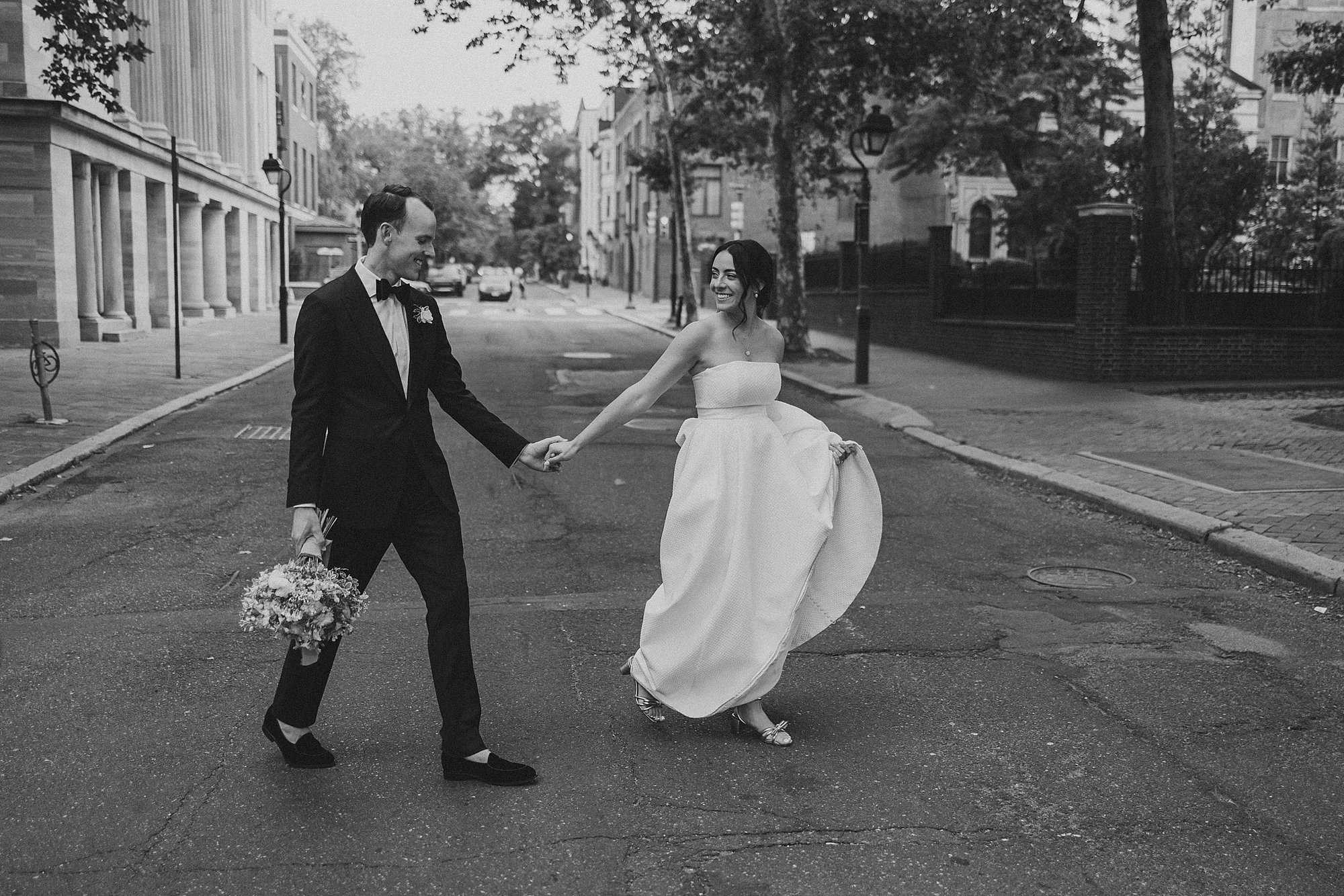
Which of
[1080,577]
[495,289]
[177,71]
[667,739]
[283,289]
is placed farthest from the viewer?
[495,289]

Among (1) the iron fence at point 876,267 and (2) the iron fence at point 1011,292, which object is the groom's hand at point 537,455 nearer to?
(1) the iron fence at point 876,267

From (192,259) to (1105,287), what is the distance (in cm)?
2580

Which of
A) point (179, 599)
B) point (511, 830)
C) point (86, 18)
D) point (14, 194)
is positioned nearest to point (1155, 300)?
point (86, 18)

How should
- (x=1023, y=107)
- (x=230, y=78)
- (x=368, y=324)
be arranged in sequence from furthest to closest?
(x=230, y=78)
(x=1023, y=107)
(x=368, y=324)

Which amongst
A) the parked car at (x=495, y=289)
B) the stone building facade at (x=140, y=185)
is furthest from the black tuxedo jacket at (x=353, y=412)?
the parked car at (x=495, y=289)

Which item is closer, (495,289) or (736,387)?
(736,387)

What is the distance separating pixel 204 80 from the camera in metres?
38.2

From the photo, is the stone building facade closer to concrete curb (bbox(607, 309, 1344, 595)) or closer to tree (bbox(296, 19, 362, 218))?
concrete curb (bbox(607, 309, 1344, 595))

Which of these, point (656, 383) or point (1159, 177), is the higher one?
point (1159, 177)

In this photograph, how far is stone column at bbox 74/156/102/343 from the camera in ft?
82.6

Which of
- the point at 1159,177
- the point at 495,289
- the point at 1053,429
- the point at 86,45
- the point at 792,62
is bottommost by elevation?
the point at 1053,429

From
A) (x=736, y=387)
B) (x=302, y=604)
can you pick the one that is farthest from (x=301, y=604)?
(x=736, y=387)

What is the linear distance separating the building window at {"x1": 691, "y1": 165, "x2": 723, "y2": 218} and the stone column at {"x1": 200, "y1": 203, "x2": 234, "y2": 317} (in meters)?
22.8

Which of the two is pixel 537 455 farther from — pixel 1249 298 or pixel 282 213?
pixel 282 213
